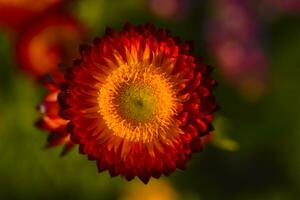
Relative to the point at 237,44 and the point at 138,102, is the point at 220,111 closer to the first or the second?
the point at 237,44

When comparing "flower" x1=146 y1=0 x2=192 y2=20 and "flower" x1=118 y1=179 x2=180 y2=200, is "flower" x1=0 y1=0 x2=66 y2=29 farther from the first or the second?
"flower" x1=118 y1=179 x2=180 y2=200

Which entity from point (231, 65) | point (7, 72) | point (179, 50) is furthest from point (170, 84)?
point (7, 72)

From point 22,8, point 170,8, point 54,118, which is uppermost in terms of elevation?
point 170,8

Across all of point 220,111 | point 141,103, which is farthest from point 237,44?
point 141,103

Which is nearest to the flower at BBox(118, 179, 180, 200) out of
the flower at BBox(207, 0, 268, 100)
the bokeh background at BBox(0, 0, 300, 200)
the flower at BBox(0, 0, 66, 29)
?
the bokeh background at BBox(0, 0, 300, 200)

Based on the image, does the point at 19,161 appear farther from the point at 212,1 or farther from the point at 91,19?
the point at 212,1

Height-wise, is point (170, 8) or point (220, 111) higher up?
point (170, 8)
